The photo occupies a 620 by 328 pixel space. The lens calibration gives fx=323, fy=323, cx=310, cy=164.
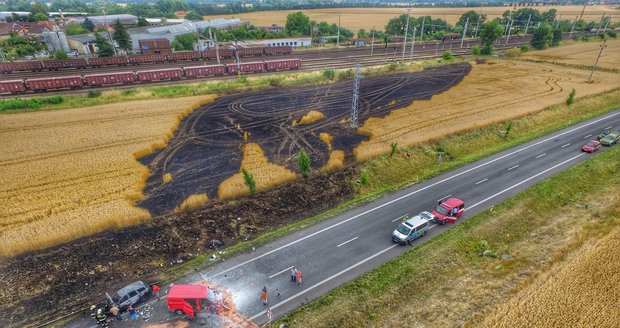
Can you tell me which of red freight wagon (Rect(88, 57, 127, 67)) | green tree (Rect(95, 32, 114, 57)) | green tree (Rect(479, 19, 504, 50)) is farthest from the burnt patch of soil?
green tree (Rect(479, 19, 504, 50))

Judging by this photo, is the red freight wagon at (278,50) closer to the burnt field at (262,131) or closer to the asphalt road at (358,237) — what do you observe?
the burnt field at (262,131)

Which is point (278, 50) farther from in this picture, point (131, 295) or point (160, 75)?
point (131, 295)

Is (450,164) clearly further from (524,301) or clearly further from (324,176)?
(524,301)

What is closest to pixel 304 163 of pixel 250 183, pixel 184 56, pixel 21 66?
pixel 250 183

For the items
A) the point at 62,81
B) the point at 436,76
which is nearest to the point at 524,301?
the point at 436,76

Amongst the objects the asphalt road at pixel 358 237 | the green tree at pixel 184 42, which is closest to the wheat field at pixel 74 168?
the asphalt road at pixel 358 237

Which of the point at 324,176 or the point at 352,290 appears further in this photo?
the point at 324,176

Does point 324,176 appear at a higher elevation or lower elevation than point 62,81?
lower
